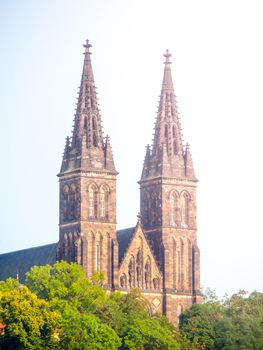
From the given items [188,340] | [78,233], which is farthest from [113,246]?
[188,340]

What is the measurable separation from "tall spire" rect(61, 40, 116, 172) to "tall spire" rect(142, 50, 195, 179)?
16.1 ft

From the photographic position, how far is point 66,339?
147 m

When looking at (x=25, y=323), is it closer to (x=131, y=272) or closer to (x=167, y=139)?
(x=131, y=272)

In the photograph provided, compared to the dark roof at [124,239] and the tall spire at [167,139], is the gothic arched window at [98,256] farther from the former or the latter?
the tall spire at [167,139]

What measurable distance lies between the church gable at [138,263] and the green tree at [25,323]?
21.9 meters

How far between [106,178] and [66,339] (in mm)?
24985

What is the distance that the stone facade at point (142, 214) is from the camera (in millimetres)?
168125

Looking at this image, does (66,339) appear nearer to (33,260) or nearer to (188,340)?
(188,340)

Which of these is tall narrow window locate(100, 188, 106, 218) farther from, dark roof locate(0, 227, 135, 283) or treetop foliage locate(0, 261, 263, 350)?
treetop foliage locate(0, 261, 263, 350)

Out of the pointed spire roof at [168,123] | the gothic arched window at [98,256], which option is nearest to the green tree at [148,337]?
the gothic arched window at [98,256]

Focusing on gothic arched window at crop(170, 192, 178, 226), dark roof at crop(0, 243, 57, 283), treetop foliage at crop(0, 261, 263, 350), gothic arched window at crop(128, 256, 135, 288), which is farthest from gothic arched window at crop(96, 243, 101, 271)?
gothic arched window at crop(170, 192, 178, 226)

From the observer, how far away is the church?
552ft

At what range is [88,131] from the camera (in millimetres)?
169125

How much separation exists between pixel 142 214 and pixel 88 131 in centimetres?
921
